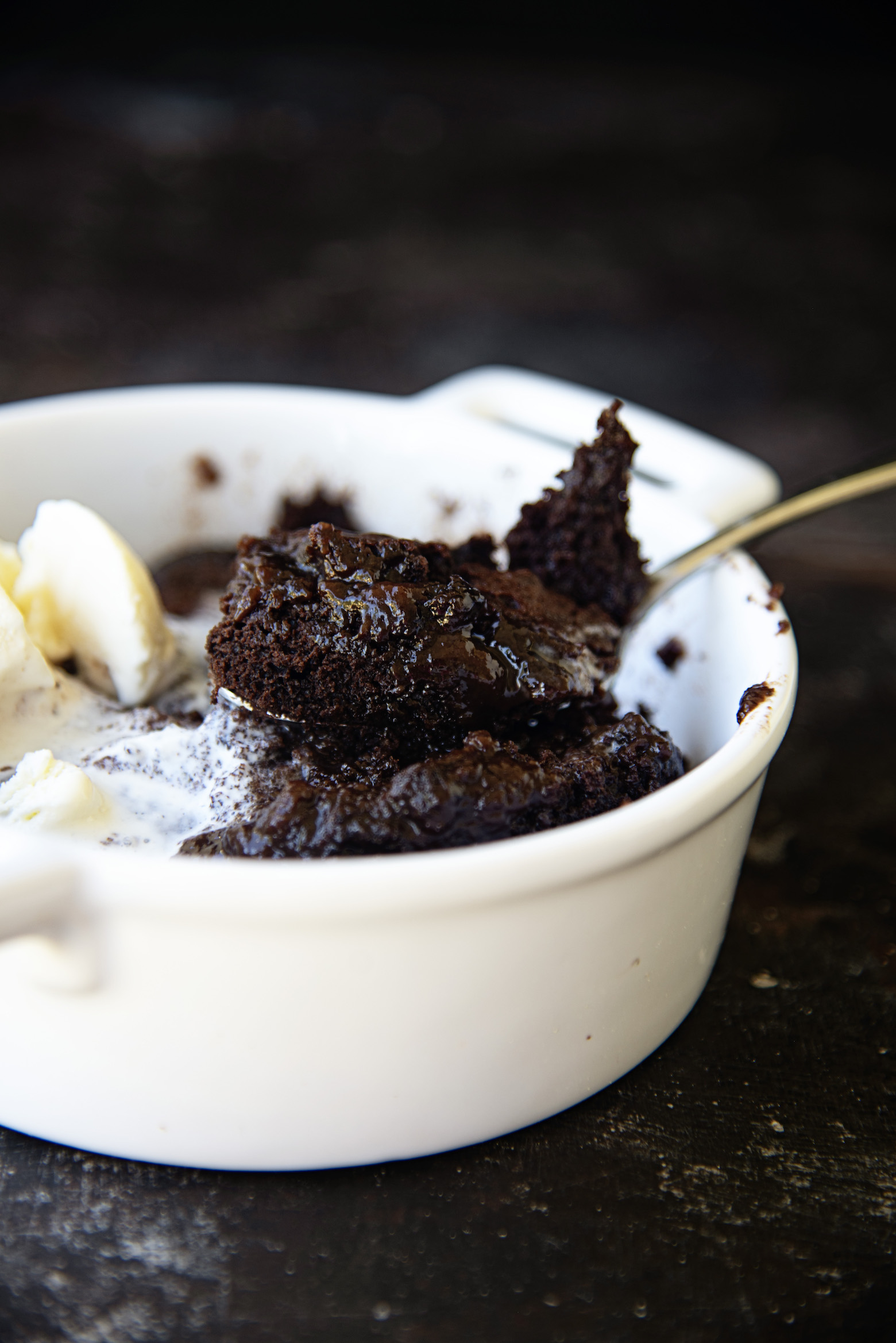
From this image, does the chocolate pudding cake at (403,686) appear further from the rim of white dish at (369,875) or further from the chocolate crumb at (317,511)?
the chocolate crumb at (317,511)

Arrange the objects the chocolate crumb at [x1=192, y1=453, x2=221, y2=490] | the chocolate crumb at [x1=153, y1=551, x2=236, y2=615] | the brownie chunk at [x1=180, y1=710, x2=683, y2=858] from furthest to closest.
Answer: the chocolate crumb at [x1=192, y1=453, x2=221, y2=490] → the chocolate crumb at [x1=153, y1=551, x2=236, y2=615] → the brownie chunk at [x1=180, y1=710, x2=683, y2=858]

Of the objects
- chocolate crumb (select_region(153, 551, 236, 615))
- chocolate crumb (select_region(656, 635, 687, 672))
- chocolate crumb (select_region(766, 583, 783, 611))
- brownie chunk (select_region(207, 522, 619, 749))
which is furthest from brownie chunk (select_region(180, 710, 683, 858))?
chocolate crumb (select_region(153, 551, 236, 615))

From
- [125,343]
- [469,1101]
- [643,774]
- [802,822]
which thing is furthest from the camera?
[125,343]

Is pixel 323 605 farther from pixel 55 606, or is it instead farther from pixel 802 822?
pixel 802 822

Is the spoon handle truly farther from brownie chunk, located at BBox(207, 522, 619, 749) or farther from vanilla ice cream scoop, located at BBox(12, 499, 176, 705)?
vanilla ice cream scoop, located at BBox(12, 499, 176, 705)

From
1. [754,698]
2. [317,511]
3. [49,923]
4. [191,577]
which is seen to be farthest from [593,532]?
[49,923]

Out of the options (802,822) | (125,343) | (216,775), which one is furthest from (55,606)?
(125,343)
